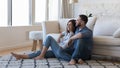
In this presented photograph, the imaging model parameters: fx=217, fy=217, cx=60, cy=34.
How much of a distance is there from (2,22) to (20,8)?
31.0 inches

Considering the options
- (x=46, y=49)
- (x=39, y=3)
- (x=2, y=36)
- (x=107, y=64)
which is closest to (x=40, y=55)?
(x=46, y=49)

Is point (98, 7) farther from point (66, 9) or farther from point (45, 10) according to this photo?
point (45, 10)

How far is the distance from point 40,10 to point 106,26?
2.80 m

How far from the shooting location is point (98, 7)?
700 centimetres

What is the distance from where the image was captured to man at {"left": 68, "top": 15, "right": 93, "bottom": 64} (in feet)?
11.7

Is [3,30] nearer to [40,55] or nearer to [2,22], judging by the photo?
[2,22]

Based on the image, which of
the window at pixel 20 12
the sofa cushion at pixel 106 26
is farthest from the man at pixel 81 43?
the window at pixel 20 12

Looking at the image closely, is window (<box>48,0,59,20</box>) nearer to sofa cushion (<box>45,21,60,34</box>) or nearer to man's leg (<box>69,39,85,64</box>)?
sofa cushion (<box>45,21,60,34</box>)

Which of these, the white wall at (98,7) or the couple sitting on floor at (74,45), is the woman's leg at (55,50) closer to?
the couple sitting on floor at (74,45)

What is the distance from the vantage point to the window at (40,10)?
6492 mm

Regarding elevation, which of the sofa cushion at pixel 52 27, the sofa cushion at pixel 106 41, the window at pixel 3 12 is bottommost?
the sofa cushion at pixel 106 41

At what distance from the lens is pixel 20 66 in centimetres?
324

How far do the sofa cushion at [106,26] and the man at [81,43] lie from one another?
73cm

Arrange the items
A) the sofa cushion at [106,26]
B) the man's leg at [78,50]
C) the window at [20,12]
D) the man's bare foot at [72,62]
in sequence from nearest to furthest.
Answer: the man's bare foot at [72,62] → the man's leg at [78,50] → the sofa cushion at [106,26] → the window at [20,12]
